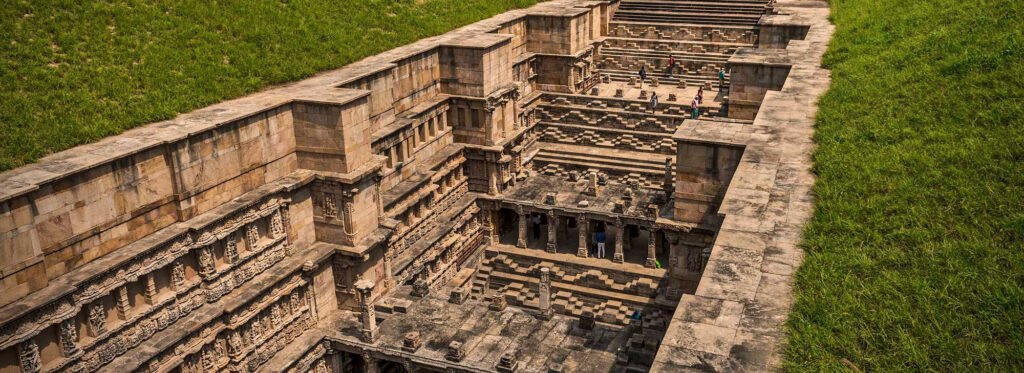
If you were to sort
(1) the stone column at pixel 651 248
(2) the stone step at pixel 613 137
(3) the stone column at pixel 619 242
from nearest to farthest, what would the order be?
(1) the stone column at pixel 651 248 < (3) the stone column at pixel 619 242 < (2) the stone step at pixel 613 137

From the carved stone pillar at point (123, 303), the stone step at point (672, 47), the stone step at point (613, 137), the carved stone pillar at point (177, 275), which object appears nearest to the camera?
the carved stone pillar at point (123, 303)

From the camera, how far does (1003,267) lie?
40.7 feet

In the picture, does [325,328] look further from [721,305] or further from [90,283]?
[721,305]

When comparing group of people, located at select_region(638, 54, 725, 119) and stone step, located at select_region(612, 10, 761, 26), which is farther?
stone step, located at select_region(612, 10, 761, 26)

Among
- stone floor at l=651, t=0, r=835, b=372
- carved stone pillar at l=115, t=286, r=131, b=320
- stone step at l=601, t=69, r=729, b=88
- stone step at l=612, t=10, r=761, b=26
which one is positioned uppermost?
stone step at l=612, t=10, r=761, b=26

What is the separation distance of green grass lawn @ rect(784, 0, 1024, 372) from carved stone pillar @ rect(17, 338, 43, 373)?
496 inches

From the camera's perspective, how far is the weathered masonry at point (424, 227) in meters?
14.8

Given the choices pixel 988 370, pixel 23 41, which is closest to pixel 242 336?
pixel 23 41

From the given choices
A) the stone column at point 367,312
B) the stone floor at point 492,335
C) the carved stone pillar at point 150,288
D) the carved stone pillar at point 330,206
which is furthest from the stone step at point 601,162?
the carved stone pillar at point 150,288

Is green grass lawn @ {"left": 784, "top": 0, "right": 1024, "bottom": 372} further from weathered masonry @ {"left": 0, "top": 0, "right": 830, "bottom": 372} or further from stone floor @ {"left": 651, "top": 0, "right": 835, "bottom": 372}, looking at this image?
weathered masonry @ {"left": 0, "top": 0, "right": 830, "bottom": 372}

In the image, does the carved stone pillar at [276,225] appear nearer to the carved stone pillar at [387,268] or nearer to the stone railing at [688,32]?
the carved stone pillar at [387,268]

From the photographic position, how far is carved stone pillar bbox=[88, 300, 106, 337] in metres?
15.8

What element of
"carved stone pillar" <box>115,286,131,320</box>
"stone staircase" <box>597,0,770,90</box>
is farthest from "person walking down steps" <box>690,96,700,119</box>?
"carved stone pillar" <box>115,286,131,320</box>

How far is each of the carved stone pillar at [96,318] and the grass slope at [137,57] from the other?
327 centimetres
